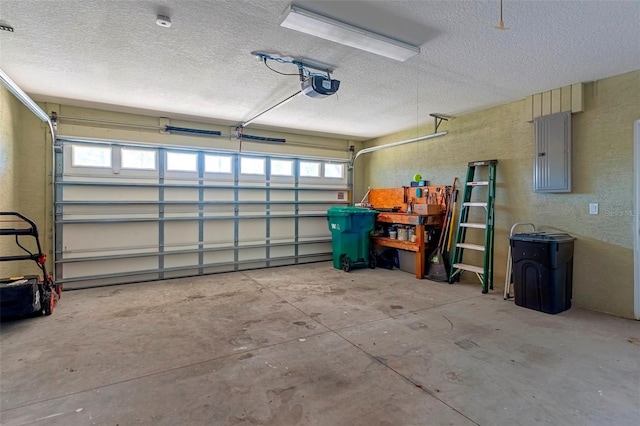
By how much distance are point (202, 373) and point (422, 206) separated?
410cm

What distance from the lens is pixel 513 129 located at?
446 cm

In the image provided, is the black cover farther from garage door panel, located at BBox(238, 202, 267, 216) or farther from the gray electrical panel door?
the gray electrical panel door

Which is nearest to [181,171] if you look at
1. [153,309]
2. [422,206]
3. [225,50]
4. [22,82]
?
[22,82]

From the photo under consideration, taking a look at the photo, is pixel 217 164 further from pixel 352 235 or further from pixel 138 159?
pixel 352 235

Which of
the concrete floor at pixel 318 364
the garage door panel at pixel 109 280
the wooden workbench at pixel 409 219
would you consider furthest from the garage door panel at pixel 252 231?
the wooden workbench at pixel 409 219

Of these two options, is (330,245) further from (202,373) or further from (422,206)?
(202,373)

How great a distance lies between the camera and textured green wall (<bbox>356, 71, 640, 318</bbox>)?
11.3 ft

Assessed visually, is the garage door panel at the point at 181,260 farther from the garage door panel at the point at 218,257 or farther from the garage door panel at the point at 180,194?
the garage door panel at the point at 180,194

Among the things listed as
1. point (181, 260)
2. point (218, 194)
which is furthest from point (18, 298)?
point (218, 194)

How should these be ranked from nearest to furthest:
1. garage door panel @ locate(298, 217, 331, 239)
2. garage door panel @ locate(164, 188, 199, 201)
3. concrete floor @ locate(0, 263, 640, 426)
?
concrete floor @ locate(0, 263, 640, 426), garage door panel @ locate(164, 188, 199, 201), garage door panel @ locate(298, 217, 331, 239)

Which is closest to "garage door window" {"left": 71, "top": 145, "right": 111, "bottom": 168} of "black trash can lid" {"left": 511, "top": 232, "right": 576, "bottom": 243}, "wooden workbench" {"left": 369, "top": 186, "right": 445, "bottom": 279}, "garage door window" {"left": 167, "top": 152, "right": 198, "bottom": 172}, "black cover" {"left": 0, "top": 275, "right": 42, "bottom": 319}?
"garage door window" {"left": 167, "top": 152, "right": 198, "bottom": 172}

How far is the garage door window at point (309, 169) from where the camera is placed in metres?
6.68

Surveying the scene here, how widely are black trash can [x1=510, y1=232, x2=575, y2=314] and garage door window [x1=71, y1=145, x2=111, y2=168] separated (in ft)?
19.4

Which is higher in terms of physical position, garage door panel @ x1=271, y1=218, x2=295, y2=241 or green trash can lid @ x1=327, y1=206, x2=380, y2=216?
green trash can lid @ x1=327, y1=206, x2=380, y2=216
